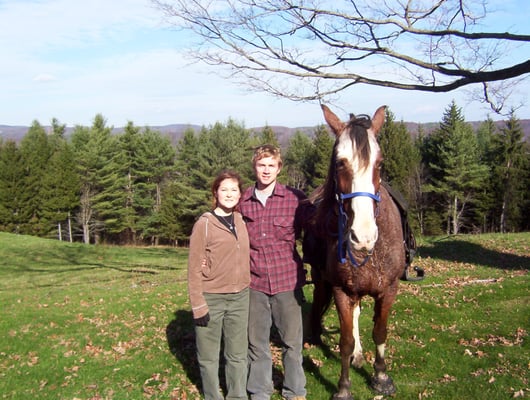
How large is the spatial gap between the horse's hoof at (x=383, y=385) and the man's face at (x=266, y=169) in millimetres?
2305

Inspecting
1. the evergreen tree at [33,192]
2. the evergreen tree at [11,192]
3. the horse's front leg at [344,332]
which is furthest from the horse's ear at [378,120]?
the evergreen tree at [11,192]

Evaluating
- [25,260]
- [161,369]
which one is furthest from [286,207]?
[25,260]

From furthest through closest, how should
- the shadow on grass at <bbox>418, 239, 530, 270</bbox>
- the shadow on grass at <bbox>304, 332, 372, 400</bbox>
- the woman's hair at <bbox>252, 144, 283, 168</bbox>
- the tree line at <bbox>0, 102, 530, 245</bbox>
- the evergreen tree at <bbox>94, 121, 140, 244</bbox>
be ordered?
the evergreen tree at <bbox>94, 121, 140, 244</bbox> < the tree line at <bbox>0, 102, 530, 245</bbox> < the shadow on grass at <bbox>418, 239, 530, 270</bbox> < the shadow on grass at <bbox>304, 332, 372, 400</bbox> < the woman's hair at <bbox>252, 144, 283, 168</bbox>

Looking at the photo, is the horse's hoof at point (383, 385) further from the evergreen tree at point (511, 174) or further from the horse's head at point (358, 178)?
the evergreen tree at point (511, 174)

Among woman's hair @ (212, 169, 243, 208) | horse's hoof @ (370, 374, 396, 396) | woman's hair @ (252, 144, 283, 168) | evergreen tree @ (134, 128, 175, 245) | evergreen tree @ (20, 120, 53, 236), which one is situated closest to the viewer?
woman's hair @ (252, 144, 283, 168)

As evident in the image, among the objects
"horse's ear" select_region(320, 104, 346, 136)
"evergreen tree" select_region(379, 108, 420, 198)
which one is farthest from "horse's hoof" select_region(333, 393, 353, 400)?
"evergreen tree" select_region(379, 108, 420, 198)

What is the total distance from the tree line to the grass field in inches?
1000

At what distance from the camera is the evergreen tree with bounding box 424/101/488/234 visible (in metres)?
36.5

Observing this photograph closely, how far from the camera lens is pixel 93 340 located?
21.3 ft

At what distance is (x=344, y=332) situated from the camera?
4039 millimetres

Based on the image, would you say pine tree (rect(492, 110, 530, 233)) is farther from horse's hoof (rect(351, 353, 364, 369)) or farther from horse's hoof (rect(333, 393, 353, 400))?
horse's hoof (rect(333, 393, 353, 400))

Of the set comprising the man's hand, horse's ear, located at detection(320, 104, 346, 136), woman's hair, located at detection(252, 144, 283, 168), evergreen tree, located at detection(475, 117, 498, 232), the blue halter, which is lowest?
evergreen tree, located at detection(475, 117, 498, 232)

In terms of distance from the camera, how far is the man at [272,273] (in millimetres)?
4008

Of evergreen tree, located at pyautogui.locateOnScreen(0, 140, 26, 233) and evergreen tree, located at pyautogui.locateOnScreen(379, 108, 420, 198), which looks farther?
evergreen tree, located at pyautogui.locateOnScreen(0, 140, 26, 233)
